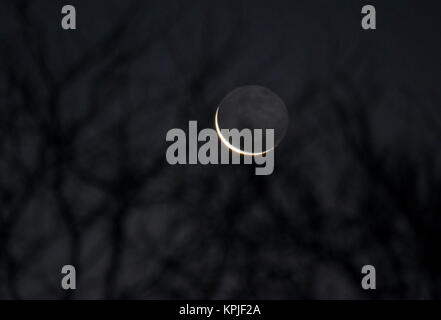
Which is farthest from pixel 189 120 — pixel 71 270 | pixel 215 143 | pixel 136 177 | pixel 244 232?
pixel 71 270

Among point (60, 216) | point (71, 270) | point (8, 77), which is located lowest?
point (71, 270)

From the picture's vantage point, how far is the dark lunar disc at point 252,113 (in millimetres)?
6805

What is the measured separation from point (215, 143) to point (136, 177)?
925 mm

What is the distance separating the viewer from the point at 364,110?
23.4 feet

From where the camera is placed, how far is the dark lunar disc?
6.80 metres

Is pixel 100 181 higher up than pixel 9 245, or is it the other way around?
pixel 100 181

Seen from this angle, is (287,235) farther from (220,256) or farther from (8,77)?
(8,77)

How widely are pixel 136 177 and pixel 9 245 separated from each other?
57.5 inches

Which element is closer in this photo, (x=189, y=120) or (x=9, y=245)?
(x=9, y=245)

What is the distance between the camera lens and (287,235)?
6.72 metres

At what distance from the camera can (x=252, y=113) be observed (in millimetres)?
6875
